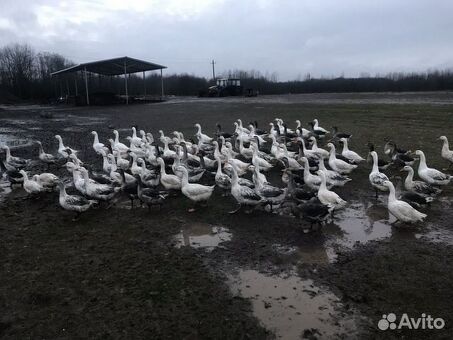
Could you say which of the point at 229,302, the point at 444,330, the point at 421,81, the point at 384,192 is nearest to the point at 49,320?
the point at 229,302

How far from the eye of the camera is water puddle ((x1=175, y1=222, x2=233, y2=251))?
7.48 m

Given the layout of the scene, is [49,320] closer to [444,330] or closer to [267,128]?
[444,330]

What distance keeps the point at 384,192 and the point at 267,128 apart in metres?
13.1

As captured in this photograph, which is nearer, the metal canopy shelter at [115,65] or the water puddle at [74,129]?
the water puddle at [74,129]

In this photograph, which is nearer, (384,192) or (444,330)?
(444,330)

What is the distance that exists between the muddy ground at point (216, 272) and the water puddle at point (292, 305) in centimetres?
2

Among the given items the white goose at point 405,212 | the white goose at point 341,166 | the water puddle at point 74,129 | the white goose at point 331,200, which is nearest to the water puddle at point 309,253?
the white goose at point 331,200

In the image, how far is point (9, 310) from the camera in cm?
533

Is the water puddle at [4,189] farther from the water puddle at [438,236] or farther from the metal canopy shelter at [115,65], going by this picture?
the metal canopy shelter at [115,65]

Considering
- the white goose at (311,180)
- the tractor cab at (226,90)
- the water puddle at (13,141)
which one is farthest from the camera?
the tractor cab at (226,90)

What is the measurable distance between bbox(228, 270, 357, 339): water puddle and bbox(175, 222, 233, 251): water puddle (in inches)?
53.1

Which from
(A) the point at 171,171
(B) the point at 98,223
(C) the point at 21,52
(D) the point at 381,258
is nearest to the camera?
(D) the point at 381,258

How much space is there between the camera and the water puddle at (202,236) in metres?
7.48

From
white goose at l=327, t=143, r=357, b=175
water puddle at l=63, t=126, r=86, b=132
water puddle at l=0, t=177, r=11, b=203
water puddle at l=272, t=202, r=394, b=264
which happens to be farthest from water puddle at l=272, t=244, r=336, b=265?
water puddle at l=63, t=126, r=86, b=132
